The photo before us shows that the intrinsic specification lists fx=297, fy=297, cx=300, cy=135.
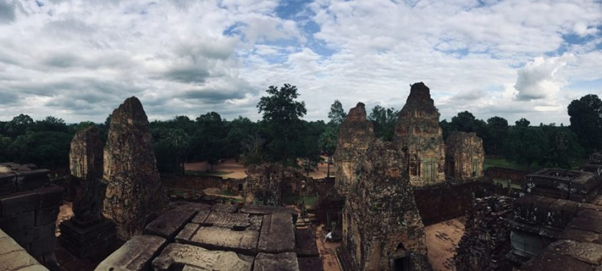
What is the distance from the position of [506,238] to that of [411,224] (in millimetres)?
3557

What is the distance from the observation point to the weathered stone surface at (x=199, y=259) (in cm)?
277

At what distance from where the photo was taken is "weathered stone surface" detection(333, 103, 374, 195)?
20.2 metres

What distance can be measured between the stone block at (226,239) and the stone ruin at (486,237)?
5161 millimetres

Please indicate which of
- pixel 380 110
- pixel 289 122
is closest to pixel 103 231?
pixel 289 122

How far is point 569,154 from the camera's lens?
28.4m

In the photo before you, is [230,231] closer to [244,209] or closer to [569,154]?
[244,209]

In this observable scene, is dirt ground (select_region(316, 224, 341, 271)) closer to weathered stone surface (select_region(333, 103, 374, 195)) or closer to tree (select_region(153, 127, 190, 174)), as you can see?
weathered stone surface (select_region(333, 103, 374, 195))

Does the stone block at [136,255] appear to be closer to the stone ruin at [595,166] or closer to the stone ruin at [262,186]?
the stone ruin at [595,166]

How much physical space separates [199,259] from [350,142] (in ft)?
59.2

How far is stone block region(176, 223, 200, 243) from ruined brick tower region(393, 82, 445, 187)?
19944mm

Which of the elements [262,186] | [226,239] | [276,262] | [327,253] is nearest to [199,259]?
[226,239]

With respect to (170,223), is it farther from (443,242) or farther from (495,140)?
(495,140)

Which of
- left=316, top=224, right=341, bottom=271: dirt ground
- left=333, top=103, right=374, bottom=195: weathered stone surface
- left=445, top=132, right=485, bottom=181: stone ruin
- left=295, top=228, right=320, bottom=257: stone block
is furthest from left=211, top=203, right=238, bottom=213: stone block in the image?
left=445, top=132, right=485, bottom=181: stone ruin

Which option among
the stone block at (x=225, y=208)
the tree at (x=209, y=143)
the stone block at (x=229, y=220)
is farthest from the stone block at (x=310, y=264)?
the tree at (x=209, y=143)
